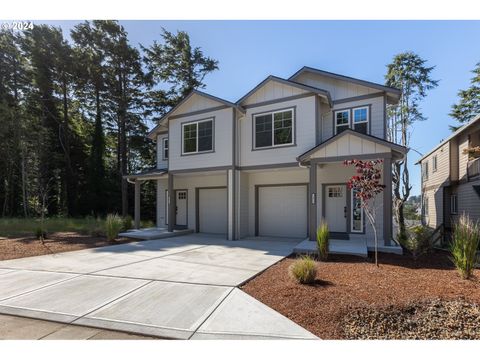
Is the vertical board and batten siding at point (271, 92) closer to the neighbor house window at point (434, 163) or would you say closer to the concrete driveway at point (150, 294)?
the concrete driveway at point (150, 294)

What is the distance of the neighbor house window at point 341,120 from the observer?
1192 cm

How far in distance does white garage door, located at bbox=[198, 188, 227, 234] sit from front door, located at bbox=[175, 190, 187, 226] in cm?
106

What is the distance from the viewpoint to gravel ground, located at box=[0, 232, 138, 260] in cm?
938

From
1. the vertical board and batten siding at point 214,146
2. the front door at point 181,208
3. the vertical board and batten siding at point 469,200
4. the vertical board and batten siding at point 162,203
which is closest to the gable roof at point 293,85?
the vertical board and batten siding at point 214,146

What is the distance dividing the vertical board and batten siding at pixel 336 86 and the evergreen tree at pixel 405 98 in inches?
420

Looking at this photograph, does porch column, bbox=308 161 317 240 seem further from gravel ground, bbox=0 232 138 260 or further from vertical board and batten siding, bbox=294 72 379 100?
gravel ground, bbox=0 232 138 260

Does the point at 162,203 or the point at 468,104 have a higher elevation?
the point at 468,104

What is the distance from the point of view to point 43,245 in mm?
10852

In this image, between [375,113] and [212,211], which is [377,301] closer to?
[375,113]

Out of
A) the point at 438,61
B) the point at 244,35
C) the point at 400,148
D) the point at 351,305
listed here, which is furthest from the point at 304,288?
the point at 438,61

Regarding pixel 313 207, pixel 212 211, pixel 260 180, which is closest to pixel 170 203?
pixel 212 211

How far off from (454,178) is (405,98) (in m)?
7.89

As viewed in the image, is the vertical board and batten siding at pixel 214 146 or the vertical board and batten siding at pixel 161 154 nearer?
the vertical board and batten siding at pixel 214 146

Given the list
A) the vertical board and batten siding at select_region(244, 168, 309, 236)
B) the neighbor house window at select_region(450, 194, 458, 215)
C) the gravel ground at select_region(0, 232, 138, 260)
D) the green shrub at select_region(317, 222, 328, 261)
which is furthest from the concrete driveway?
the neighbor house window at select_region(450, 194, 458, 215)
